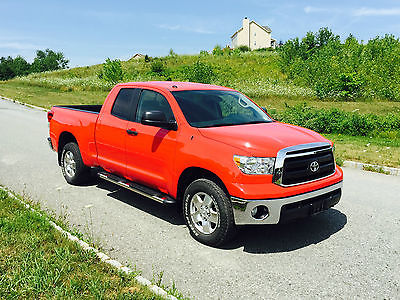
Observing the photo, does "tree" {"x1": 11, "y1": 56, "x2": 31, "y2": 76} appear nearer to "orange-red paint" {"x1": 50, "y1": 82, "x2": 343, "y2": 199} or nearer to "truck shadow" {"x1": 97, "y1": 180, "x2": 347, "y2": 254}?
"orange-red paint" {"x1": 50, "y1": 82, "x2": 343, "y2": 199}

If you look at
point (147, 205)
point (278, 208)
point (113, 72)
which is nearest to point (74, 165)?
point (147, 205)

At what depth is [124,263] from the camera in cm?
415

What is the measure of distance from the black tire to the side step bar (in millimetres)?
883

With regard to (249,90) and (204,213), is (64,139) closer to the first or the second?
(204,213)

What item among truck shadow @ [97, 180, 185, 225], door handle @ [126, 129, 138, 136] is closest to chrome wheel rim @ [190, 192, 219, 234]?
truck shadow @ [97, 180, 185, 225]

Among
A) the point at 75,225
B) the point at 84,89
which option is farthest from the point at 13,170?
the point at 84,89

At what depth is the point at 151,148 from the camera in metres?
5.25

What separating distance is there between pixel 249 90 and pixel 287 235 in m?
30.3

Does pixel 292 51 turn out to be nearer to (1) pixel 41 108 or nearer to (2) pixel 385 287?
(1) pixel 41 108

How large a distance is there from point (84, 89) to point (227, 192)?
40.8m

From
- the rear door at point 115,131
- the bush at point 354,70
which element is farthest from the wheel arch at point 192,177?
the bush at point 354,70

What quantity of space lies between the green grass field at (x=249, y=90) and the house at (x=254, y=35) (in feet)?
153

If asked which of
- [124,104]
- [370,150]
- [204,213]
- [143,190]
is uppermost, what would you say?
[124,104]

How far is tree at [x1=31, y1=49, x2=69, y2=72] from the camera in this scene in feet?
429
